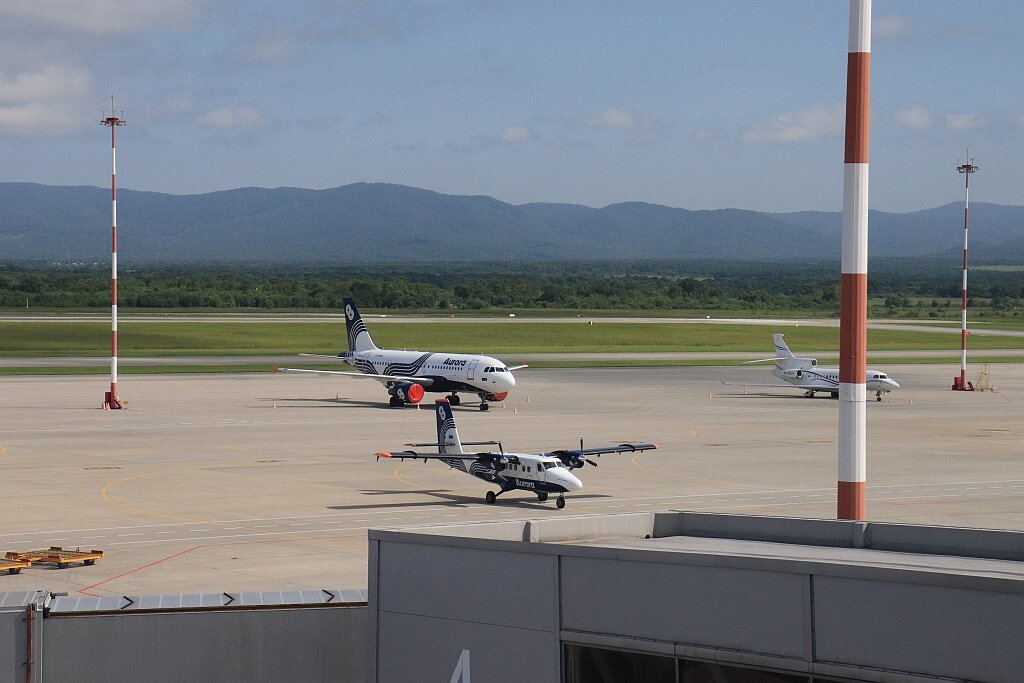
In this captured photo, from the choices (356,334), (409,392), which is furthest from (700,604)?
(356,334)

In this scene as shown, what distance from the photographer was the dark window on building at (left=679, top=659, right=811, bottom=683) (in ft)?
49.1

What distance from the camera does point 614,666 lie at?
53.0ft

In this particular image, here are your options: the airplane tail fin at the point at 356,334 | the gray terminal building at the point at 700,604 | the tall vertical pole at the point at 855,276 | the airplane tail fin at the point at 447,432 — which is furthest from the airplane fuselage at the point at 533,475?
the airplane tail fin at the point at 356,334

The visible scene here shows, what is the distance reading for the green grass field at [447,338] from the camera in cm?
14750

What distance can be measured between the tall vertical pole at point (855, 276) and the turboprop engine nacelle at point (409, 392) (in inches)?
2493

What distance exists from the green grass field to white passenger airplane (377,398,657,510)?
93642 millimetres

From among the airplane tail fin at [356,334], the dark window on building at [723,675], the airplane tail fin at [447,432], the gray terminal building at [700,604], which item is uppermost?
the airplane tail fin at [356,334]

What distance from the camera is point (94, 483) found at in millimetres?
51594

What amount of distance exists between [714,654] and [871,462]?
4774 cm

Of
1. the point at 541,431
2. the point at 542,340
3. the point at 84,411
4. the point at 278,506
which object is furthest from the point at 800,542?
the point at 542,340

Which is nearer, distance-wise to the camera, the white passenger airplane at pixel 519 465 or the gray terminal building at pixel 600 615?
the gray terminal building at pixel 600 615

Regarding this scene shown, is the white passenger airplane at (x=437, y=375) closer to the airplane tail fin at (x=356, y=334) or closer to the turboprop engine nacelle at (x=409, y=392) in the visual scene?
the turboprop engine nacelle at (x=409, y=392)

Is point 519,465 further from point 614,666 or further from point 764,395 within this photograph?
point 764,395

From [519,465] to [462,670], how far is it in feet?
98.4
